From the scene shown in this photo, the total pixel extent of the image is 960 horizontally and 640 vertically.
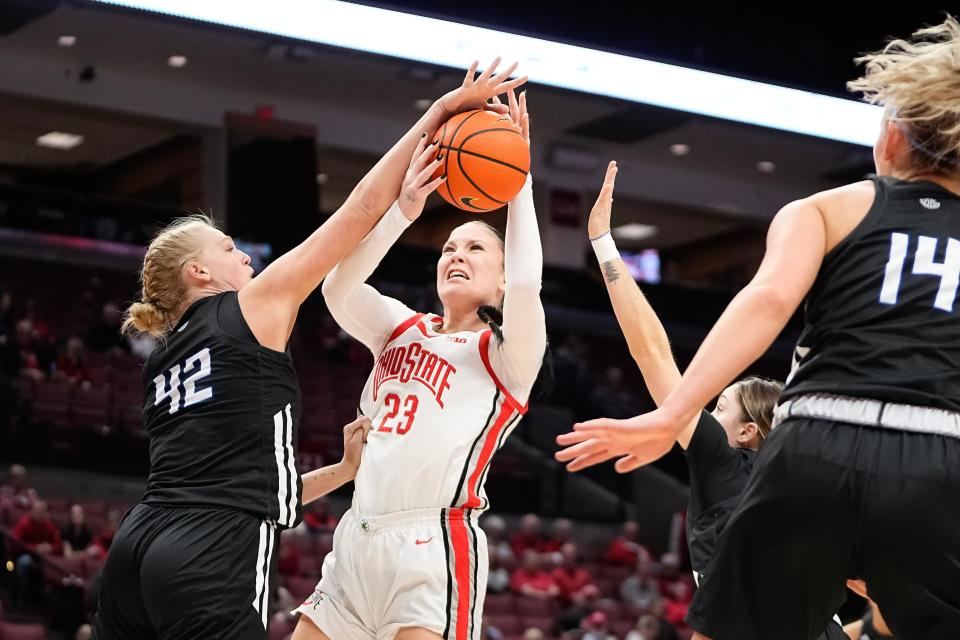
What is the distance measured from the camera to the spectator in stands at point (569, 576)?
14164 millimetres

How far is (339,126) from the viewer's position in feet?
66.0

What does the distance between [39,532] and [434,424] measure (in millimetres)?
8536

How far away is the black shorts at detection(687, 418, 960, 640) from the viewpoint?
101 inches

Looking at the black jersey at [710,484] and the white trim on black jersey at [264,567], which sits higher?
the black jersey at [710,484]

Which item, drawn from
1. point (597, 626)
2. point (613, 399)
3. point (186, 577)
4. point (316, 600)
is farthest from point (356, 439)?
point (613, 399)

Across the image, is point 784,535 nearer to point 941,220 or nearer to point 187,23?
point 941,220

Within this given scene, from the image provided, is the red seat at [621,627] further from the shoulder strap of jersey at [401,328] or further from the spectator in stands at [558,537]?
the shoulder strap of jersey at [401,328]

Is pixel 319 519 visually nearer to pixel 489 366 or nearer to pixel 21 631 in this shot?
pixel 21 631

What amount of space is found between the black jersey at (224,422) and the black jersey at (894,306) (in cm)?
149

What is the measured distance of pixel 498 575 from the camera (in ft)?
44.6

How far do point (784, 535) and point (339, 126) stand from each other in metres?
18.0

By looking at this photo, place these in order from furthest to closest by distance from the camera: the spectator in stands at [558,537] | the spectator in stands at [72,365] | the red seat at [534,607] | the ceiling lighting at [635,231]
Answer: the ceiling lighting at [635,231] < the spectator in stands at [558,537] < the spectator in stands at [72,365] < the red seat at [534,607]

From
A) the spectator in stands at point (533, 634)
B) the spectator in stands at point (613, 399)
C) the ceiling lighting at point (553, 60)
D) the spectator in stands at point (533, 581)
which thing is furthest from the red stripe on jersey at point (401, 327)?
the spectator in stands at point (613, 399)

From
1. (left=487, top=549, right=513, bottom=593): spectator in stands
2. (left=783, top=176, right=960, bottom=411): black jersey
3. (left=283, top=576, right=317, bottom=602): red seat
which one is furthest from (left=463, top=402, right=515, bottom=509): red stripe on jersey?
(left=487, top=549, right=513, bottom=593): spectator in stands
